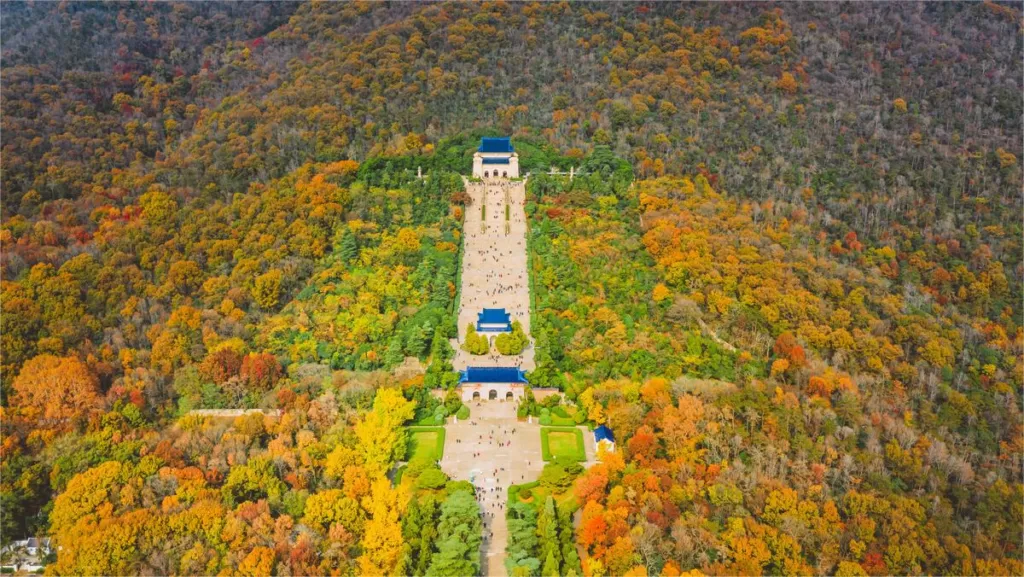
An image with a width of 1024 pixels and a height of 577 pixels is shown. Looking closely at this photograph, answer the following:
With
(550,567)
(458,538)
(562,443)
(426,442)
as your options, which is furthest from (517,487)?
(550,567)

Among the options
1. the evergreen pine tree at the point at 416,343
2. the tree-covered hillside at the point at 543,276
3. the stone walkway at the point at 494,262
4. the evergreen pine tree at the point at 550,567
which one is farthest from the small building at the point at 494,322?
the evergreen pine tree at the point at 550,567

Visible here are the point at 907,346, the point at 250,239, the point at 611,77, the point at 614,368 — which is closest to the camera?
the point at 614,368

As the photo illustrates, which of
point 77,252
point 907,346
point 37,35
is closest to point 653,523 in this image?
point 907,346

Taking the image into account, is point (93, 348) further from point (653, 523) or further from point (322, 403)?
point (653, 523)

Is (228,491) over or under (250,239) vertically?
under

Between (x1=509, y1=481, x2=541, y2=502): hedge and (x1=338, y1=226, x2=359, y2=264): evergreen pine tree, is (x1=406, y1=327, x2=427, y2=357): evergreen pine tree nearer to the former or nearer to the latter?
(x1=338, y1=226, x2=359, y2=264): evergreen pine tree

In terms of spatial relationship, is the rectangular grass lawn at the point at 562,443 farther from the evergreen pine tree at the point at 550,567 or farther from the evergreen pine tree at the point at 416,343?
the evergreen pine tree at the point at 416,343
